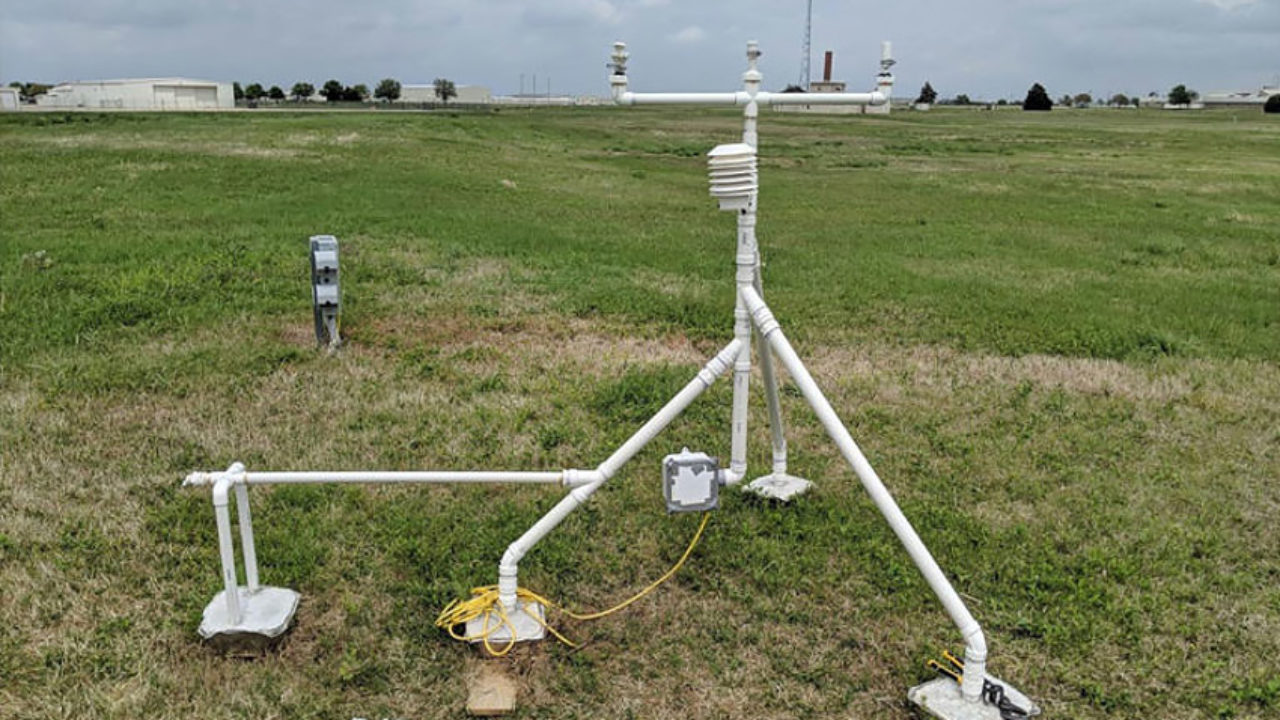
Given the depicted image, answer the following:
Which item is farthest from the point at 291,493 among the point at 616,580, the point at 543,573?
the point at 616,580

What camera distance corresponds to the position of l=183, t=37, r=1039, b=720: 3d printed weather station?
298 centimetres

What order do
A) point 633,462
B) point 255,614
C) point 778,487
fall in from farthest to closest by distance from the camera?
point 633,462 < point 778,487 < point 255,614

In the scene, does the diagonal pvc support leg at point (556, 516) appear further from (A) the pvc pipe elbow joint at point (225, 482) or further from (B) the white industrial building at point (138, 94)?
(B) the white industrial building at point (138, 94)

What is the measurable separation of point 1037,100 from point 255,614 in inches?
4106

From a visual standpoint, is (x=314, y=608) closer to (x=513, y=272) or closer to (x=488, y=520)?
(x=488, y=520)

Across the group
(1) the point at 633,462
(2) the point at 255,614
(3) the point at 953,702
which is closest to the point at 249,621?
(2) the point at 255,614

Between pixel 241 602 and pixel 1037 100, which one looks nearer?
pixel 241 602

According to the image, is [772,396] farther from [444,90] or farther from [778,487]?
[444,90]

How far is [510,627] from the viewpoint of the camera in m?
3.32

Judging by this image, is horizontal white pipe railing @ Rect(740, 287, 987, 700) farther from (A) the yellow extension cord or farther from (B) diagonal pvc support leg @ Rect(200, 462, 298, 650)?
(B) diagonal pvc support leg @ Rect(200, 462, 298, 650)

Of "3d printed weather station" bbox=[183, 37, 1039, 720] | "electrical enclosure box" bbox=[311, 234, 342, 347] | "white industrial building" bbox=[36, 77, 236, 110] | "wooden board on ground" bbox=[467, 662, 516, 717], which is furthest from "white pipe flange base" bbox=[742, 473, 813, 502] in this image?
"white industrial building" bbox=[36, 77, 236, 110]

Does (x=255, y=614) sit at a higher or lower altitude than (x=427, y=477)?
lower

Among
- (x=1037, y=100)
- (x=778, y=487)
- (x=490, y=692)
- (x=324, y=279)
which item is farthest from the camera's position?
(x=1037, y=100)

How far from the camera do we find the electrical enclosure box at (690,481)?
3.37m
